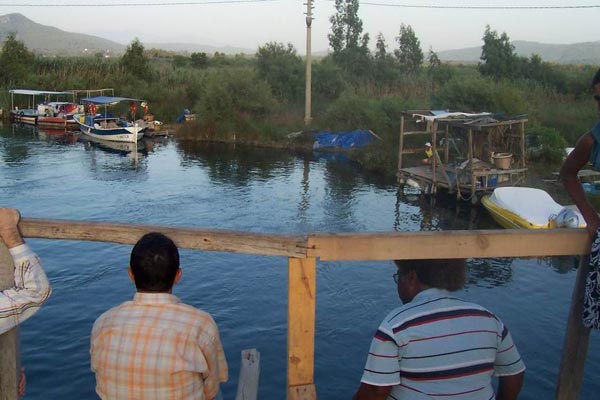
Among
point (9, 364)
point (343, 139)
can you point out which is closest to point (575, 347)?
point (9, 364)

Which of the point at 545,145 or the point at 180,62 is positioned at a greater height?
the point at 180,62

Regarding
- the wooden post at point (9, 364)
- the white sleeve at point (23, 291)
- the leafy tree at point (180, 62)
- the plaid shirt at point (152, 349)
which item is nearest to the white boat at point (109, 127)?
the leafy tree at point (180, 62)

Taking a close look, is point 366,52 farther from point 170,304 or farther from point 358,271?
point 170,304

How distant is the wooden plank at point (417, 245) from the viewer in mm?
2184

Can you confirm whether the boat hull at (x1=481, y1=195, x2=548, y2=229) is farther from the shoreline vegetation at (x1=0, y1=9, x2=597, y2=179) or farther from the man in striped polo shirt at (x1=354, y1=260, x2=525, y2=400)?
the man in striped polo shirt at (x1=354, y1=260, x2=525, y2=400)

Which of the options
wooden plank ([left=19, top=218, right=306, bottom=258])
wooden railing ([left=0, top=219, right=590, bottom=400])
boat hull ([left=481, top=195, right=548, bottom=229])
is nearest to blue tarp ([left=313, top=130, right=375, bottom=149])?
boat hull ([left=481, top=195, right=548, bottom=229])

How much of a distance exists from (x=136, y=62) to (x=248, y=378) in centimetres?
4538

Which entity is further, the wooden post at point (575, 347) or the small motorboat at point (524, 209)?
the small motorboat at point (524, 209)

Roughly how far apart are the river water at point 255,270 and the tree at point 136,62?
65.8 ft

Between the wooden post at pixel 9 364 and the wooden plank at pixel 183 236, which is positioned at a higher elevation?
the wooden plank at pixel 183 236

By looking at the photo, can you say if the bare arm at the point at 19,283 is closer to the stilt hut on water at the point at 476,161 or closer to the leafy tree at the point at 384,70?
the stilt hut on water at the point at 476,161

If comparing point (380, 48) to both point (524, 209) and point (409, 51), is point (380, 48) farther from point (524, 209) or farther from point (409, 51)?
point (524, 209)

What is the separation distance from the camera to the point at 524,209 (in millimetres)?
15391

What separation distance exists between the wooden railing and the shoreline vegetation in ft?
73.0
